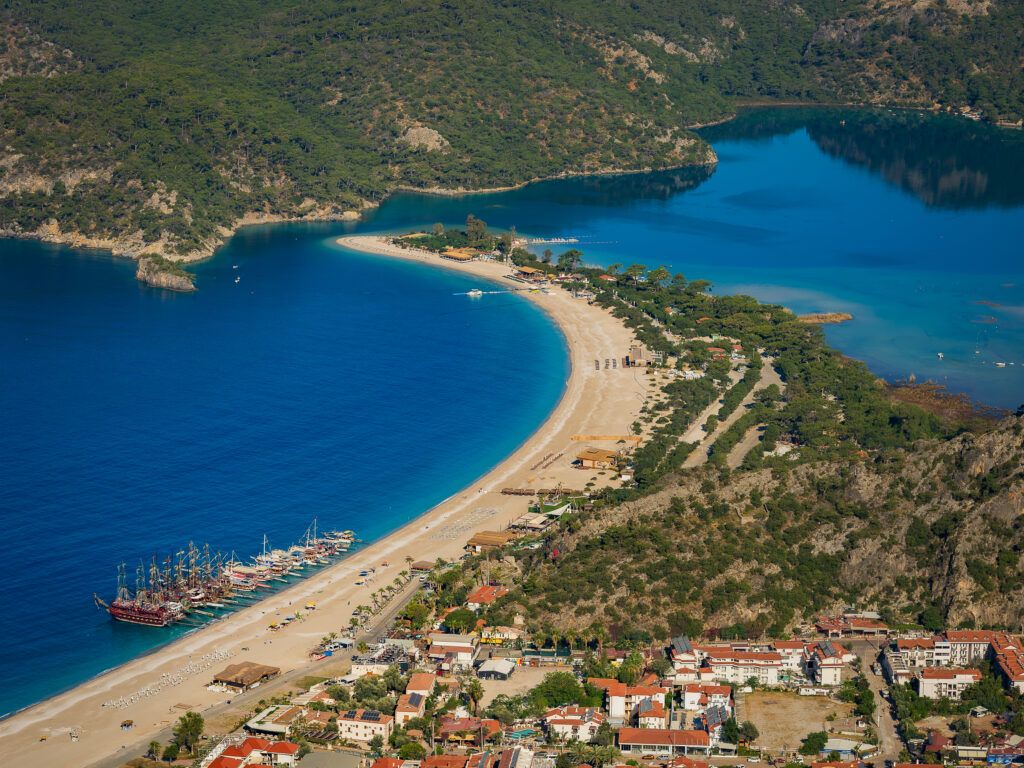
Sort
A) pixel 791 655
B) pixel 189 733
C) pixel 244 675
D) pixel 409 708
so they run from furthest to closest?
pixel 244 675 → pixel 791 655 → pixel 409 708 → pixel 189 733

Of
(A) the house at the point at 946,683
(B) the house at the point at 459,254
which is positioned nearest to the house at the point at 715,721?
(A) the house at the point at 946,683

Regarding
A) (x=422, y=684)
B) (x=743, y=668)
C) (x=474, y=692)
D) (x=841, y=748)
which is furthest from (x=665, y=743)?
(x=422, y=684)

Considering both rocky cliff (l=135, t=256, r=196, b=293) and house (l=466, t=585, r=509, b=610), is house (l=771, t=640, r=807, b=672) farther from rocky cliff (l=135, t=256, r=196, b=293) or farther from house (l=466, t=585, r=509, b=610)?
rocky cliff (l=135, t=256, r=196, b=293)

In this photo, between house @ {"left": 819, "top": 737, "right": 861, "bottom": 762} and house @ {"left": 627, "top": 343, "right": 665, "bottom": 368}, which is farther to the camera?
house @ {"left": 627, "top": 343, "right": 665, "bottom": 368}

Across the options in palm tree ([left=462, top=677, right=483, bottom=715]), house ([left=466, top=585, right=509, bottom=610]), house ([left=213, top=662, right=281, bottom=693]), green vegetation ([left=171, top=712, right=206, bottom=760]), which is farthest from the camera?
house ([left=466, top=585, right=509, bottom=610])

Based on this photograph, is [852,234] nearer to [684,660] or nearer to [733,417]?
[733,417]

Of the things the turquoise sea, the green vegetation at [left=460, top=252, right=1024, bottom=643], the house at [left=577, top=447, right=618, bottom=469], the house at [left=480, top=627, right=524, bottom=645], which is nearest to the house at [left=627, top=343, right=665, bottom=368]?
the turquoise sea

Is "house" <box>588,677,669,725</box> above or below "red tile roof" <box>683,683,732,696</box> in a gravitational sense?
below
